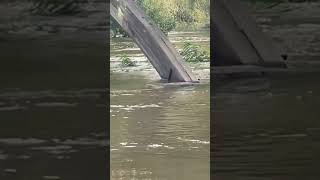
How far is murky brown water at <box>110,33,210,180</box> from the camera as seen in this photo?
421cm

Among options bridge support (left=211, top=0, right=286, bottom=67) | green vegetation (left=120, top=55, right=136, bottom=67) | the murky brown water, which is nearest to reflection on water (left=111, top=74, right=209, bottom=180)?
the murky brown water

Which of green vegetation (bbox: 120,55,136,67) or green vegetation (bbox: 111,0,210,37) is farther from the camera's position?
green vegetation (bbox: 111,0,210,37)

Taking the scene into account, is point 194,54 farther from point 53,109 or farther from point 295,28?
point 53,109

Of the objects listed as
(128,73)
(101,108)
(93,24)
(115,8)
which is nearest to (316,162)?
(101,108)

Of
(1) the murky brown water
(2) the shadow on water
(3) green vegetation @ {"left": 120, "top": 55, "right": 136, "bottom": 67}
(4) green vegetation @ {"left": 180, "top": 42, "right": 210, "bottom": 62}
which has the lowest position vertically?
(4) green vegetation @ {"left": 180, "top": 42, "right": 210, "bottom": 62}

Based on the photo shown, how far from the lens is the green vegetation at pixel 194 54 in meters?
11.4

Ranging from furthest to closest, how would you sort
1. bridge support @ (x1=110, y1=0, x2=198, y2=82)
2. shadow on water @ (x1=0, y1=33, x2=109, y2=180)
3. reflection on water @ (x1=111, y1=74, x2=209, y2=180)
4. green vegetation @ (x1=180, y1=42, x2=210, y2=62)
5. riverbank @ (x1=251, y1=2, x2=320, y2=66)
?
green vegetation @ (x1=180, y1=42, x2=210, y2=62) → bridge support @ (x1=110, y1=0, x2=198, y2=82) → riverbank @ (x1=251, y1=2, x2=320, y2=66) → reflection on water @ (x1=111, y1=74, x2=209, y2=180) → shadow on water @ (x1=0, y1=33, x2=109, y2=180)

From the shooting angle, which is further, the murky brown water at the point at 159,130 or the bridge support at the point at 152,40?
the bridge support at the point at 152,40

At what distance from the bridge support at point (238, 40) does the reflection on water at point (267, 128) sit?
31 cm

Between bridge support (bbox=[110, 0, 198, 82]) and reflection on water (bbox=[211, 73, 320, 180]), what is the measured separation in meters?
1.43

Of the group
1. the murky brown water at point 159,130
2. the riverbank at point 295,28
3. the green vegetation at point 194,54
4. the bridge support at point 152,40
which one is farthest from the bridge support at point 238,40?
the green vegetation at point 194,54

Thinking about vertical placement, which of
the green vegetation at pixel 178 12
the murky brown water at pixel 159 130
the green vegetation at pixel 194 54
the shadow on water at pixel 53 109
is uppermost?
the shadow on water at pixel 53 109

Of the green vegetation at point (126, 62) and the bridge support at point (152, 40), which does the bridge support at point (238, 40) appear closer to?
the bridge support at point (152, 40)

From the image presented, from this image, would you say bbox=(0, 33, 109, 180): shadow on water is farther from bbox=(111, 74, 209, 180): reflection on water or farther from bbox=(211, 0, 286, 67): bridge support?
bbox=(211, 0, 286, 67): bridge support
